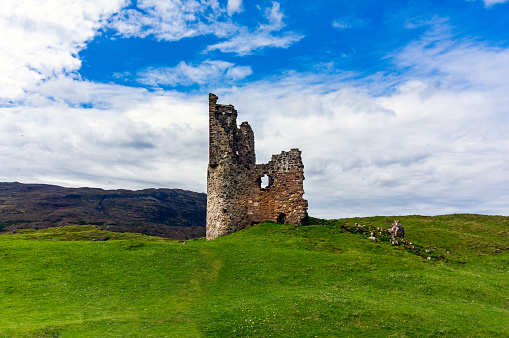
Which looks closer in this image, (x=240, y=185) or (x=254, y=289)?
(x=254, y=289)

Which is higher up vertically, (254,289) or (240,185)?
(240,185)

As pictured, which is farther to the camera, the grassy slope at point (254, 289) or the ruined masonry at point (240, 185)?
the ruined masonry at point (240, 185)

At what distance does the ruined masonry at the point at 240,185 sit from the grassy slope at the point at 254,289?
614 cm

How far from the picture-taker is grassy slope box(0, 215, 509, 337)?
65.5 ft

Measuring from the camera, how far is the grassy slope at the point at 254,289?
19969mm

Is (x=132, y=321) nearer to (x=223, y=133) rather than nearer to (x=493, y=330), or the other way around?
(x=493, y=330)

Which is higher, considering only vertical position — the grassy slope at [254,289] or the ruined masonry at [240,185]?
the ruined masonry at [240,185]

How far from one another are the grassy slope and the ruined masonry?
6.14 m

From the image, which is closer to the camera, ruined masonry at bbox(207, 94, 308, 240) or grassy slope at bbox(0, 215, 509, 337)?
grassy slope at bbox(0, 215, 509, 337)

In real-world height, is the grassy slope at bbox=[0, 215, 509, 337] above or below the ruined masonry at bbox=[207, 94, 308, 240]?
below

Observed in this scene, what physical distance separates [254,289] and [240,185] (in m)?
24.0

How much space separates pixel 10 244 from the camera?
1439 inches

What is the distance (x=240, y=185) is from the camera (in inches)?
1949

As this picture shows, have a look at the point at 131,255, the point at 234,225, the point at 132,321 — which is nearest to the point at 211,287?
the point at 132,321
